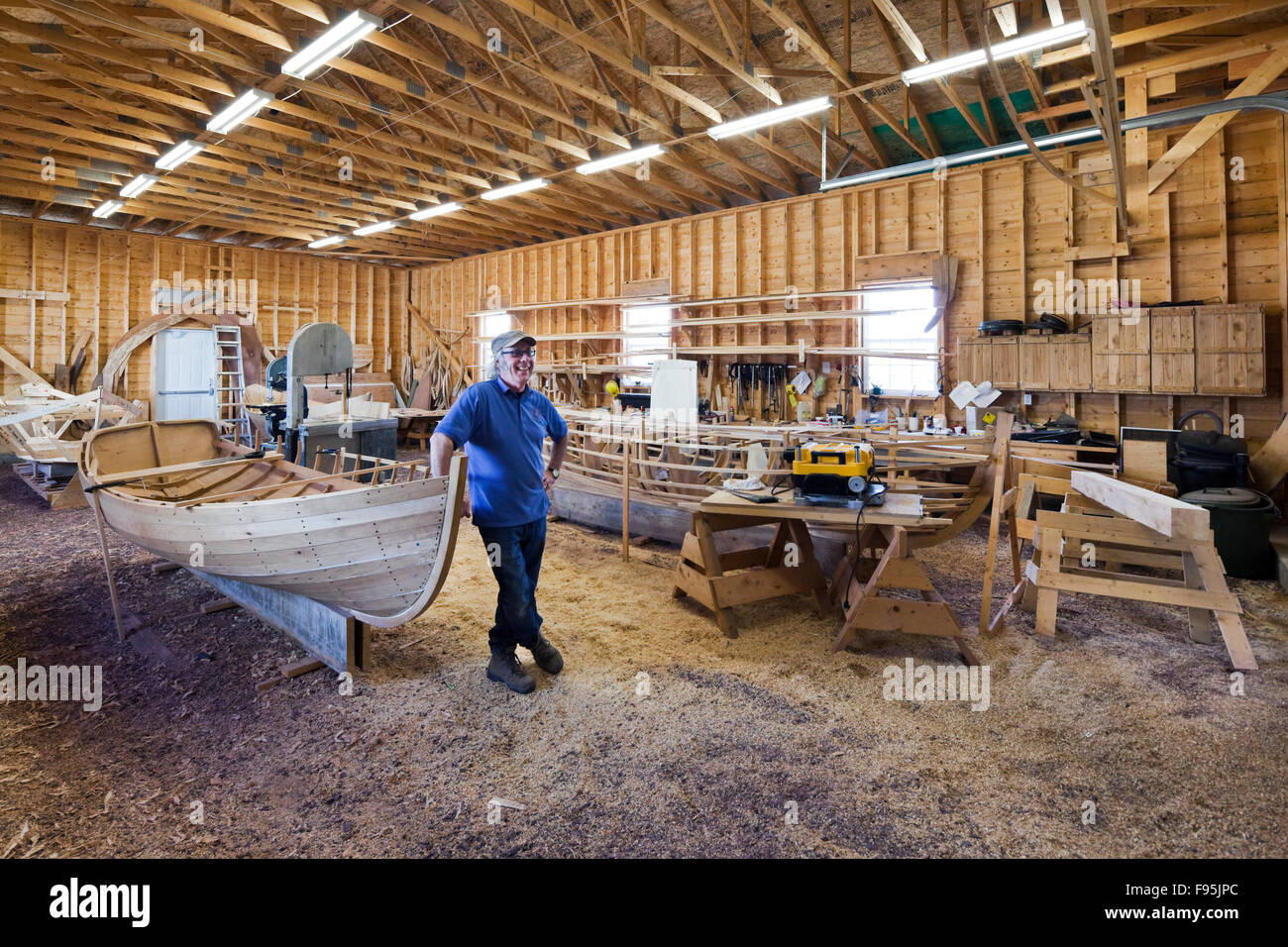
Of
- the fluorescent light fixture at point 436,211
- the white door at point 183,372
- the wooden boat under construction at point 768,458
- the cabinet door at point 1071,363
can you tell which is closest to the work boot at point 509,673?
the wooden boat under construction at point 768,458

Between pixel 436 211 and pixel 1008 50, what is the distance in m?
9.80

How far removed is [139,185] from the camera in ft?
34.4

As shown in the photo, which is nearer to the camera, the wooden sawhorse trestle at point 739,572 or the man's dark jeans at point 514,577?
the man's dark jeans at point 514,577

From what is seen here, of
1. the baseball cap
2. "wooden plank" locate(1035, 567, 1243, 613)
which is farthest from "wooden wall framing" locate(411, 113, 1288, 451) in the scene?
the baseball cap

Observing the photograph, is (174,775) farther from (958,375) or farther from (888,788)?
(958,375)

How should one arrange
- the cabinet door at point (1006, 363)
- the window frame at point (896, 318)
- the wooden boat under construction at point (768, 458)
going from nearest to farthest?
1. the wooden boat under construction at point (768, 458)
2. the cabinet door at point (1006, 363)
3. the window frame at point (896, 318)

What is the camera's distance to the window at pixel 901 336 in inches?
368

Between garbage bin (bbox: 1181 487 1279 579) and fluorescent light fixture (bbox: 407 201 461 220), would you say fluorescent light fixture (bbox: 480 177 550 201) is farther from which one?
garbage bin (bbox: 1181 487 1279 579)

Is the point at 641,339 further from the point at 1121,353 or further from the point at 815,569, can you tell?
the point at 815,569

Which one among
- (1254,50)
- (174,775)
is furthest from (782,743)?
(1254,50)

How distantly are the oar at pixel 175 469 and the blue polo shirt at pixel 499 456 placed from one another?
2.45 metres

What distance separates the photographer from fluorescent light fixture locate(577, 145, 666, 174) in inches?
341

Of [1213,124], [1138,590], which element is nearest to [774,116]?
[1213,124]

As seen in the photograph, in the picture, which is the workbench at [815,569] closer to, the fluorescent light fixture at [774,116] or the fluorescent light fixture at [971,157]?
the fluorescent light fixture at [774,116]
